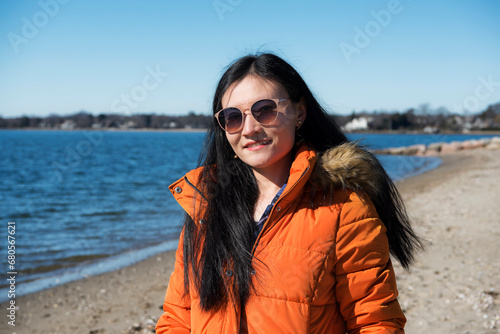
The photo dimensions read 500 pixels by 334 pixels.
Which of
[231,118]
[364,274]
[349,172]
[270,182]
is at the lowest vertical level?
[364,274]

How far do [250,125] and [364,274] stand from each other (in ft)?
2.83

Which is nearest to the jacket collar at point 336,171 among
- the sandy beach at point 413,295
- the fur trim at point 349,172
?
the fur trim at point 349,172

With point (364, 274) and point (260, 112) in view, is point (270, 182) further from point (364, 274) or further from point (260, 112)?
point (364, 274)

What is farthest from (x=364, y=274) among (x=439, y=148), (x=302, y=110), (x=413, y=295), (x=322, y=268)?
(x=439, y=148)

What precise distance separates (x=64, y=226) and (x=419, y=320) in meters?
10.5

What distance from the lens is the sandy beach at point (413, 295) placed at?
5.08 m

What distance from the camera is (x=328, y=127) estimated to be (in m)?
2.31

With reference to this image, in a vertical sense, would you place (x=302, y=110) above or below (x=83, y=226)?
above

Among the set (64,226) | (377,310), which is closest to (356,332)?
(377,310)

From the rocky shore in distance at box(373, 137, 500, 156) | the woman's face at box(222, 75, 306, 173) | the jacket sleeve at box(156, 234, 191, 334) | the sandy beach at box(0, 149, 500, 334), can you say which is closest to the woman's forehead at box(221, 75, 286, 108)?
the woman's face at box(222, 75, 306, 173)

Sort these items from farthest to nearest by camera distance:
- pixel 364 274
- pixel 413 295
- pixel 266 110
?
pixel 413 295, pixel 266 110, pixel 364 274

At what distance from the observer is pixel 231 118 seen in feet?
7.18

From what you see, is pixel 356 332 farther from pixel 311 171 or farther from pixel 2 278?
pixel 2 278

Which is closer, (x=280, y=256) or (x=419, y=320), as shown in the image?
(x=280, y=256)
